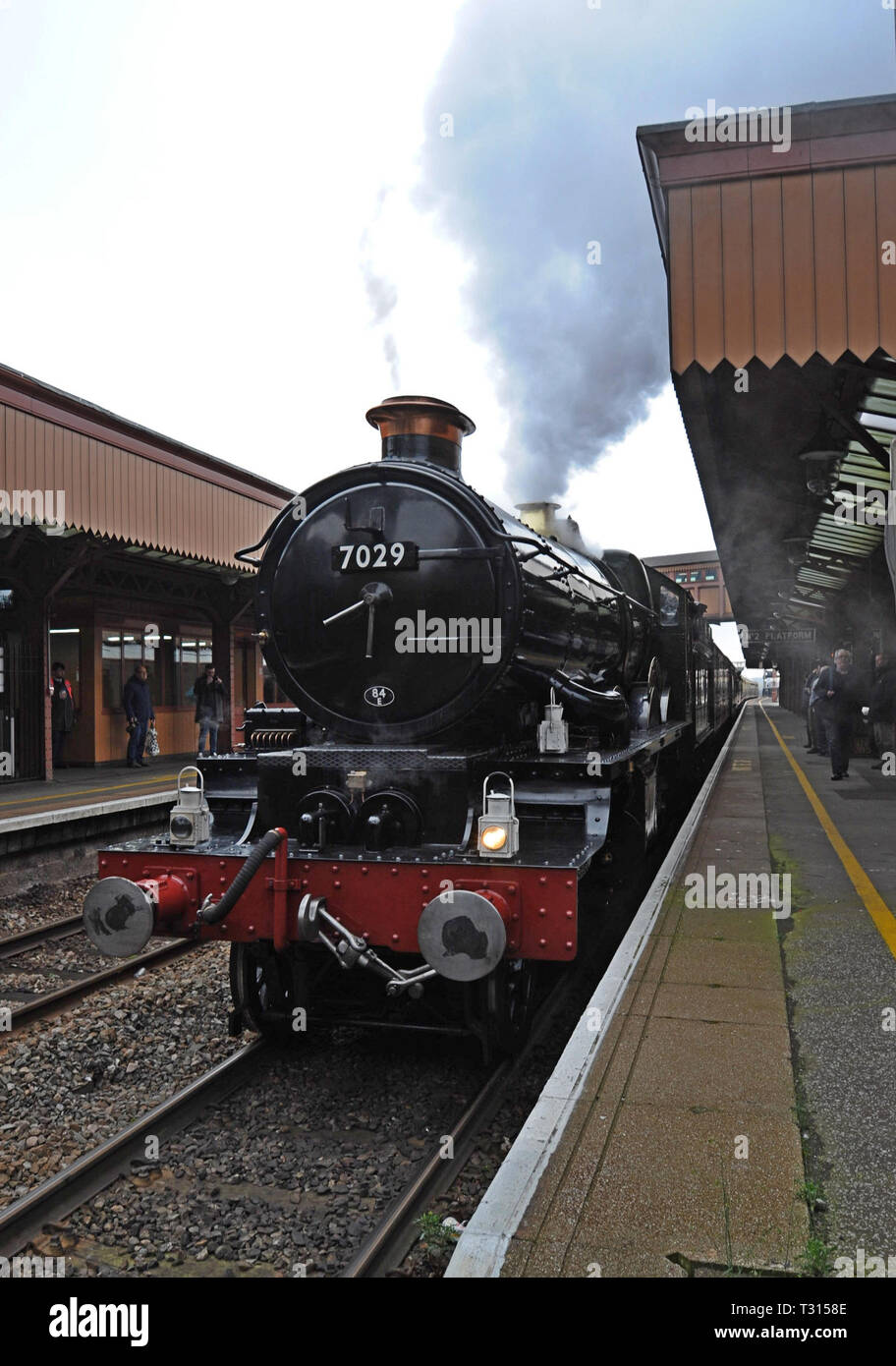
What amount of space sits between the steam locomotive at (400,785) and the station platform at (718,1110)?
1.85ft

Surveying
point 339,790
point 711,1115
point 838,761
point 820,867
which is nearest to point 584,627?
point 339,790

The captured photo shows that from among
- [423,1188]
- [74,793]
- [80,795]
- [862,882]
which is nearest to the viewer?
[423,1188]

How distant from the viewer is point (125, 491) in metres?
11.4

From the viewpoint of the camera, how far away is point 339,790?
4152 millimetres

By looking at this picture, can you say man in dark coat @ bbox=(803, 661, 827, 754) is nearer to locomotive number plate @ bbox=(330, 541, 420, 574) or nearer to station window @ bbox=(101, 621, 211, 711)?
station window @ bbox=(101, 621, 211, 711)

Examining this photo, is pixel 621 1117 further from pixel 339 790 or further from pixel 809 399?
pixel 809 399

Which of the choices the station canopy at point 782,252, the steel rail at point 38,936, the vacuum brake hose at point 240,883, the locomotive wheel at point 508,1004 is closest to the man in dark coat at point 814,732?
the station canopy at point 782,252

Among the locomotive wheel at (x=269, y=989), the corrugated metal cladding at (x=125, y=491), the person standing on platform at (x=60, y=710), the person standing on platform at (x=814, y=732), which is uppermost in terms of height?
the corrugated metal cladding at (x=125, y=491)

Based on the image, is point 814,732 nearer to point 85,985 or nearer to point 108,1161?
point 85,985

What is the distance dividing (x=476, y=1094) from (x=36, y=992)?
300 centimetres

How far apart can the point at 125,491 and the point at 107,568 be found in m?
2.11

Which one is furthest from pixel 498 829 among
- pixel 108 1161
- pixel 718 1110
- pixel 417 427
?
pixel 417 427

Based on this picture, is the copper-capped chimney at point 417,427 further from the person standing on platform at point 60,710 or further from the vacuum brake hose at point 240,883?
the person standing on platform at point 60,710

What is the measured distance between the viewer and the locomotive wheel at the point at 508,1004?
3.76 m
